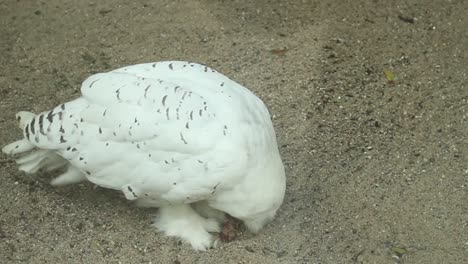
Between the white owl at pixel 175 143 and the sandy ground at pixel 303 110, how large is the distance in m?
0.19

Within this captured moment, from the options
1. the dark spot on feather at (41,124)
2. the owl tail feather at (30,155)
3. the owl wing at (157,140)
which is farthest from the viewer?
the owl tail feather at (30,155)

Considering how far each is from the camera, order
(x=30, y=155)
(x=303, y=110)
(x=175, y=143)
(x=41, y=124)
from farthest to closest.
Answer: (x=303, y=110) < (x=30, y=155) < (x=41, y=124) < (x=175, y=143)

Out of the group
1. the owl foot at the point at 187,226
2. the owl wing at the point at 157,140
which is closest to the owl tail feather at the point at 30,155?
the owl wing at the point at 157,140

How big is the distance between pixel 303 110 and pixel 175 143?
1054mm

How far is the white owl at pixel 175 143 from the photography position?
2836 millimetres

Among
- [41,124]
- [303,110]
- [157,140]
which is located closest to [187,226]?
[157,140]

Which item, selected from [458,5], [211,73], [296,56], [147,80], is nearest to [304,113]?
[296,56]

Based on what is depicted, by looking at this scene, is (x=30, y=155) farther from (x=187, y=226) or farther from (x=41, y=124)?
(x=187, y=226)

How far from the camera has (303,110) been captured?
147 inches

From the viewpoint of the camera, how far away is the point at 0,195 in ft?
10.9

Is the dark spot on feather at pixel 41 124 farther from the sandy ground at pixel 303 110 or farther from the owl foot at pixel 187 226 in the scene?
the owl foot at pixel 187 226

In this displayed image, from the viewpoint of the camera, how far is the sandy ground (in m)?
3.10

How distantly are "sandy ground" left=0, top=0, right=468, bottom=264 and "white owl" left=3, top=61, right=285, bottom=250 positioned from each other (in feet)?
0.64

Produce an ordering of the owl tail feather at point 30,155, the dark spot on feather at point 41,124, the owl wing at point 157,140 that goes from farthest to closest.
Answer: the owl tail feather at point 30,155 < the dark spot on feather at point 41,124 < the owl wing at point 157,140
